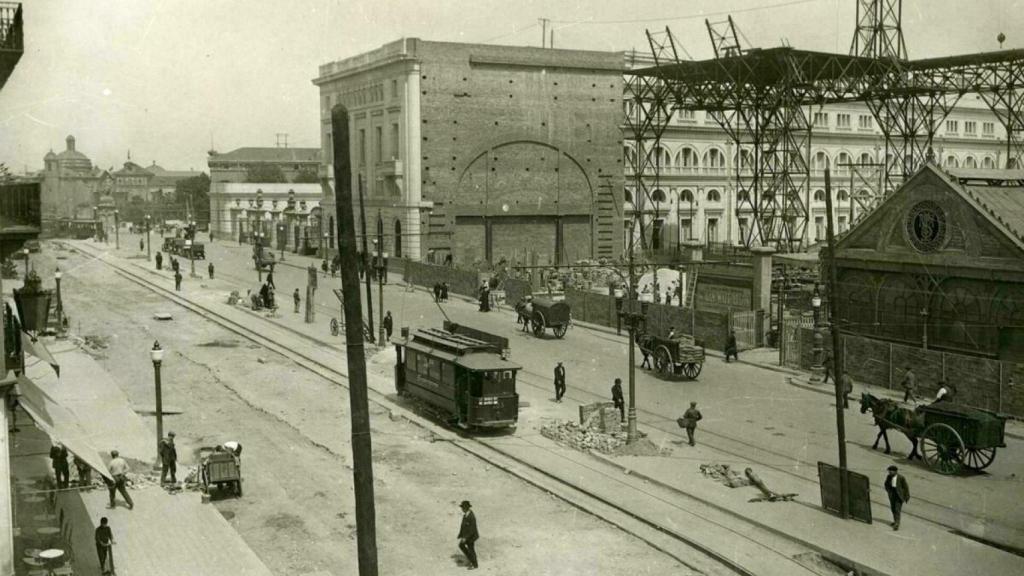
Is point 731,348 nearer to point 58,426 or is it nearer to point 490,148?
point 58,426

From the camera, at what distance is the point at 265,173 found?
466ft

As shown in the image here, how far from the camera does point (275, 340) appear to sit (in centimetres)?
3888

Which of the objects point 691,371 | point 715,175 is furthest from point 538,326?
point 715,175

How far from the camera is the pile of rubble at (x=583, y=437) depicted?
2278 centimetres

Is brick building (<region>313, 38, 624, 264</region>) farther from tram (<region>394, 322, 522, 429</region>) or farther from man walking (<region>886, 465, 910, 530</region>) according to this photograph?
man walking (<region>886, 465, 910, 530</region>)

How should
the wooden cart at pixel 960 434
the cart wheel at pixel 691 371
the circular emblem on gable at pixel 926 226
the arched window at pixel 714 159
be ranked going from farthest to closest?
the arched window at pixel 714 159 < the cart wheel at pixel 691 371 < the circular emblem on gable at pixel 926 226 < the wooden cart at pixel 960 434

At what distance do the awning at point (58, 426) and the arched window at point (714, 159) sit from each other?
68943mm

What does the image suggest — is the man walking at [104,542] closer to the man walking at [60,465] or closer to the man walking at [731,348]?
the man walking at [60,465]

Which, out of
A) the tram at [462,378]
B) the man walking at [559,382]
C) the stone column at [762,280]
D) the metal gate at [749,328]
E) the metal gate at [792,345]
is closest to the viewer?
the tram at [462,378]

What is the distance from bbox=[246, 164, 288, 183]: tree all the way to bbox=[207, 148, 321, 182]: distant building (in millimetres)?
417

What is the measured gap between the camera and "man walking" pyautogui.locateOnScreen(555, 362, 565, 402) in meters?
27.5

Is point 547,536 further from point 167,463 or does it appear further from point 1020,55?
point 1020,55

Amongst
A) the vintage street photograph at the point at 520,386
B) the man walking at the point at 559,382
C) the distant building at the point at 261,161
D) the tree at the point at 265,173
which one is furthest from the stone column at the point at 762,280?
the tree at the point at 265,173

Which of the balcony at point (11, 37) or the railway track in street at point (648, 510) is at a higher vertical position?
the balcony at point (11, 37)
